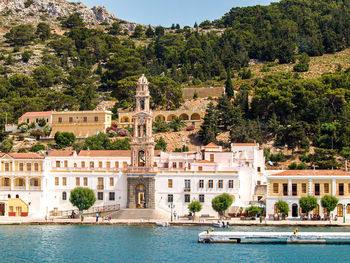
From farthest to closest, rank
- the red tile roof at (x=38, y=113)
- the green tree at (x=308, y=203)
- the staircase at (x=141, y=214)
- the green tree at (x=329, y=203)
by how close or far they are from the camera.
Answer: the red tile roof at (x=38, y=113)
the staircase at (x=141, y=214)
the green tree at (x=308, y=203)
the green tree at (x=329, y=203)

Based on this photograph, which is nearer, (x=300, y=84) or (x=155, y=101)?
(x=300, y=84)

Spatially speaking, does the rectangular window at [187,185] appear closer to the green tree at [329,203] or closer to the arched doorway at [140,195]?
the arched doorway at [140,195]

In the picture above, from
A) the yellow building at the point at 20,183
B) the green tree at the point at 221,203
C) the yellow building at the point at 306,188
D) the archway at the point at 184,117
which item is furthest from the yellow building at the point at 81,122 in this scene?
the yellow building at the point at 306,188

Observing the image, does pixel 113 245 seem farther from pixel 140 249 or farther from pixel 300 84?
pixel 300 84

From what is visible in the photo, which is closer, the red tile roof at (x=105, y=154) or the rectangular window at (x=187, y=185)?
the rectangular window at (x=187, y=185)

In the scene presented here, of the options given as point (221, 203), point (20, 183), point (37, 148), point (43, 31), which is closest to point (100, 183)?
point (20, 183)

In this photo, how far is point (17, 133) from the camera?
114 metres

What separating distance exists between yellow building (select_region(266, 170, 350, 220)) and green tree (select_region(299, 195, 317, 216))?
1.38m

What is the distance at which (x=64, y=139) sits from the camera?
107m

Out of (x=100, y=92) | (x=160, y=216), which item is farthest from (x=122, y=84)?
(x=160, y=216)

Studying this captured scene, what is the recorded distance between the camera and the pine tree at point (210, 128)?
10544 cm

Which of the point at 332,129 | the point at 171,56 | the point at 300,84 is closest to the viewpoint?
the point at 332,129

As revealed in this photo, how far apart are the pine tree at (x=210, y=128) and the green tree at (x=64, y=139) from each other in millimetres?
20564

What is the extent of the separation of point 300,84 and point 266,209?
46830 millimetres
